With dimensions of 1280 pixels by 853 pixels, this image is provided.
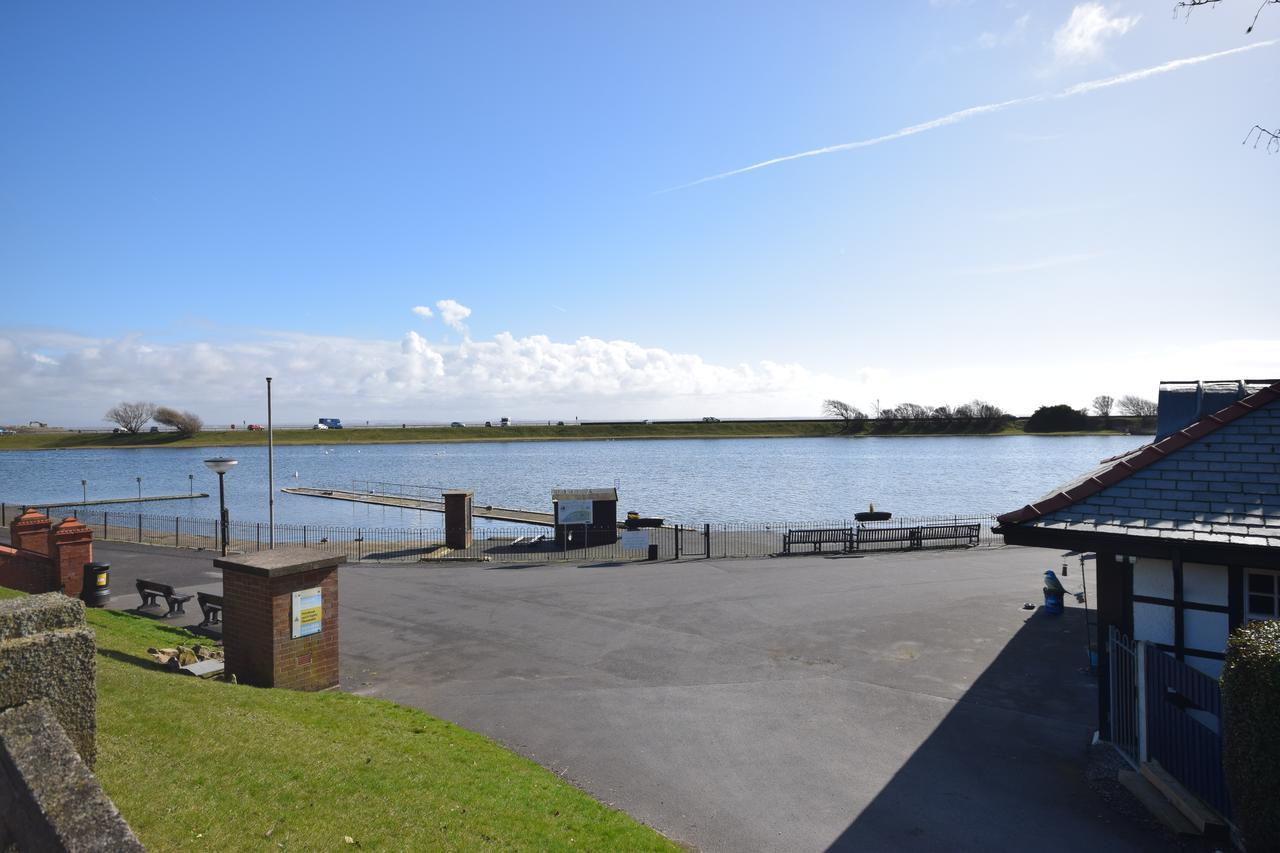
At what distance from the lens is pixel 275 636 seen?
11.3 metres

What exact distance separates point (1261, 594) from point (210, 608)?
1926 centimetres

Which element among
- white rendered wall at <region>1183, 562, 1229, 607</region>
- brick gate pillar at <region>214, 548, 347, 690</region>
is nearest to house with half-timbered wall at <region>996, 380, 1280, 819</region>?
white rendered wall at <region>1183, 562, 1229, 607</region>

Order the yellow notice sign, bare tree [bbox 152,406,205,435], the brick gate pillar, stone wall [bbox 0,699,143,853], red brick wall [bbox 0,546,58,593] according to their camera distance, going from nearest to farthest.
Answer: stone wall [bbox 0,699,143,853]
the brick gate pillar
the yellow notice sign
red brick wall [bbox 0,546,58,593]
bare tree [bbox 152,406,205,435]

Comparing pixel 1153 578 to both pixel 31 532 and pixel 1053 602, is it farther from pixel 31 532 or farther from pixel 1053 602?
pixel 31 532

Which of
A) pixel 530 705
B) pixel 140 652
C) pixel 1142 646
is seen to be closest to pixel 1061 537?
pixel 1142 646

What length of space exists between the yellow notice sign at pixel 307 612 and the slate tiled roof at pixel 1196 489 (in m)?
10.6

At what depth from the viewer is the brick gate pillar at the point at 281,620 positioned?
11328mm

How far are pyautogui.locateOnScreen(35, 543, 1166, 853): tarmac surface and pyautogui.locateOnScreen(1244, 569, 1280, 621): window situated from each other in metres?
2.90

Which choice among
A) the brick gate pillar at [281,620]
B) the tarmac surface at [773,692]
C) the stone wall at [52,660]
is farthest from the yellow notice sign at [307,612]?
the stone wall at [52,660]

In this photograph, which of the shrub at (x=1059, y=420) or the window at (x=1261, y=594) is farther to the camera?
the shrub at (x=1059, y=420)

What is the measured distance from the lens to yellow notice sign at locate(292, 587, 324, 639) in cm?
1159

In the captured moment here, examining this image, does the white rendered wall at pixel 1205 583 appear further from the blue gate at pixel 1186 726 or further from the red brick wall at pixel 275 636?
the red brick wall at pixel 275 636

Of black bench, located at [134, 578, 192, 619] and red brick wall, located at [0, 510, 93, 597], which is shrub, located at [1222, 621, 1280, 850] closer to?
black bench, located at [134, 578, 192, 619]

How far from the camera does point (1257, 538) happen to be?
838 centimetres
